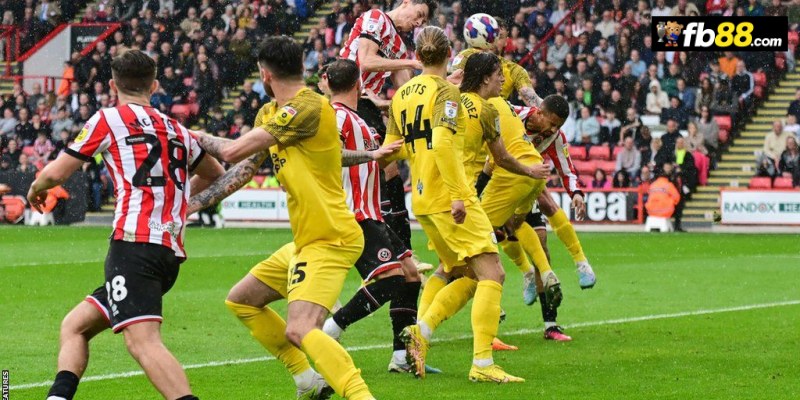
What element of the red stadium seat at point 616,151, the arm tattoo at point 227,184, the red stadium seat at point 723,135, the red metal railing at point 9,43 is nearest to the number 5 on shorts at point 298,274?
the arm tattoo at point 227,184

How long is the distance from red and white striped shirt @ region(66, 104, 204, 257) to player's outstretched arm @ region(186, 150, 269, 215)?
18 centimetres

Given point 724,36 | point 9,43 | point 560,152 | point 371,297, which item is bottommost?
point 9,43

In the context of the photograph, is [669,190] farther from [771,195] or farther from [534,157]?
[534,157]

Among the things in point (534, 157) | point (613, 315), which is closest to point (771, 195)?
point (613, 315)

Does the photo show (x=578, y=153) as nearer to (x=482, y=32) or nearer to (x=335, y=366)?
(x=482, y=32)

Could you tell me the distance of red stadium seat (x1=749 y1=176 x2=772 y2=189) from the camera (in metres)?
27.6

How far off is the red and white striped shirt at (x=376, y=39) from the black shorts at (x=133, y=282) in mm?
4585

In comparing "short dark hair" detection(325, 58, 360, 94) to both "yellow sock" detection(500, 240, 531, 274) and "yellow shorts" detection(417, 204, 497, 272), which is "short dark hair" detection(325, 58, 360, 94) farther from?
"yellow sock" detection(500, 240, 531, 274)

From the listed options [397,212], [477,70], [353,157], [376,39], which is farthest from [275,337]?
[376,39]

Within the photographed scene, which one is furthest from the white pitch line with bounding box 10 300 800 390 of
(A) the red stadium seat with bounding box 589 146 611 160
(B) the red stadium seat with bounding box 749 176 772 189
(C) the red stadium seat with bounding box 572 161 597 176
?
(A) the red stadium seat with bounding box 589 146 611 160

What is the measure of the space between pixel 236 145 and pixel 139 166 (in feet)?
1.74

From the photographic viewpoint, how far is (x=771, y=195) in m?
26.9

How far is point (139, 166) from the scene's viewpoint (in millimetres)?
6801

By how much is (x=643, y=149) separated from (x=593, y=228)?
7.11 ft
